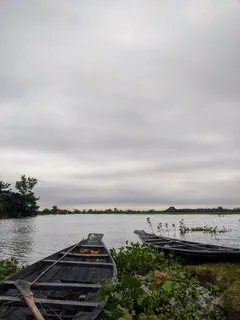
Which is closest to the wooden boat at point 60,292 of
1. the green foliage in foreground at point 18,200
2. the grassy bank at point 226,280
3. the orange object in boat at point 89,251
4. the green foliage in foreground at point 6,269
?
the green foliage in foreground at point 6,269

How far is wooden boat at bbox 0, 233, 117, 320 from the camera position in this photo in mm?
5675

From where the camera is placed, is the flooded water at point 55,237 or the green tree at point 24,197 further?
the green tree at point 24,197

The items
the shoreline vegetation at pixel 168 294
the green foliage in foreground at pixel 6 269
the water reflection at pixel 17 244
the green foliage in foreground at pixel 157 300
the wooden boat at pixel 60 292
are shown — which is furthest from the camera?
the water reflection at pixel 17 244

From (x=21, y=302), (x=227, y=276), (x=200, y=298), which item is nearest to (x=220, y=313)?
(x=200, y=298)

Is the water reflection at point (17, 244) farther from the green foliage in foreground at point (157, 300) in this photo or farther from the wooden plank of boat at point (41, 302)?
the wooden plank of boat at point (41, 302)

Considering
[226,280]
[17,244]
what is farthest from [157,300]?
[17,244]

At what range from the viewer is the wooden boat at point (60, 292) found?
5.68 m

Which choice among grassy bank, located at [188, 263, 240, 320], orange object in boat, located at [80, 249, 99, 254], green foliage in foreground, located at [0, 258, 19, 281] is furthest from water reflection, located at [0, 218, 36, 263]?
grassy bank, located at [188, 263, 240, 320]

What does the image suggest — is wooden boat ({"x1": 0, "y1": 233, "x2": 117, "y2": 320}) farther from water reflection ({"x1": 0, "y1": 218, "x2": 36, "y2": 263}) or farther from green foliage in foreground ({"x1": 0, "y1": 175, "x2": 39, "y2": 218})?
green foliage in foreground ({"x1": 0, "y1": 175, "x2": 39, "y2": 218})

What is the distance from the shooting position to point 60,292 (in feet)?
23.9

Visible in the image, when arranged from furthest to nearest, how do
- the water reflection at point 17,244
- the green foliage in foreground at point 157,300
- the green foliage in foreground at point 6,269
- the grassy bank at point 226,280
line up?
the water reflection at point 17,244, the green foliage in foreground at point 6,269, the grassy bank at point 226,280, the green foliage in foreground at point 157,300

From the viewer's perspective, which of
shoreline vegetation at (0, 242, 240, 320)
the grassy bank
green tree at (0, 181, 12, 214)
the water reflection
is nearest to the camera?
shoreline vegetation at (0, 242, 240, 320)

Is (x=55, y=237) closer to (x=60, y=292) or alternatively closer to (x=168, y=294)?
(x=168, y=294)

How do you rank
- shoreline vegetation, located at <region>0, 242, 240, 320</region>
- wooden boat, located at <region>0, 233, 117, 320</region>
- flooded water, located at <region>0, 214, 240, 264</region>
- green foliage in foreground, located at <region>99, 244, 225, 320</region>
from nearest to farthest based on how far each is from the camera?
wooden boat, located at <region>0, 233, 117, 320</region> → green foliage in foreground, located at <region>99, 244, 225, 320</region> → shoreline vegetation, located at <region>0, 242, 240, 320</region> → flooded water, located at <region>0, 214, 240, 264</region>
